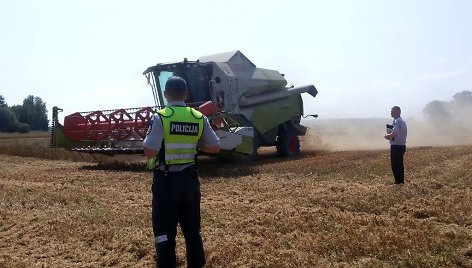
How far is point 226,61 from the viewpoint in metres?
15.4

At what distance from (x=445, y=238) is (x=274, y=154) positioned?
1334cm

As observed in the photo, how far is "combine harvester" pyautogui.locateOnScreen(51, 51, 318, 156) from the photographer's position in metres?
13.4

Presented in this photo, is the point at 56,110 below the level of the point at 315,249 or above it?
above

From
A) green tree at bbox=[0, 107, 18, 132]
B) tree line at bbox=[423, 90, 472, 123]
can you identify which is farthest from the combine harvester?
green tree at bbox=[0, 107, 18, 132]

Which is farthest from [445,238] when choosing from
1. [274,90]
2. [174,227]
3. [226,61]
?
[274,90]

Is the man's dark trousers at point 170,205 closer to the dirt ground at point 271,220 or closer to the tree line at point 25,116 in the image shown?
the dirt ground at point 271,220

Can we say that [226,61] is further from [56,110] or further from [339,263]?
[339,263]

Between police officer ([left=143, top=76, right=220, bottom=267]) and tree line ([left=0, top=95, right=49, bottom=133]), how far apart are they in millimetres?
72468

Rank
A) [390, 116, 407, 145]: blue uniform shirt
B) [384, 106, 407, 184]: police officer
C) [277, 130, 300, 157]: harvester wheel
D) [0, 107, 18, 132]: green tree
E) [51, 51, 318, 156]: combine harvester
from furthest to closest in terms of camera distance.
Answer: [0, 107, 18, 132]: green tree → [277, 130, 300, 157]: harvester wheel → [51, 51, 318, 156]: combine harvester → [390, 116, 407, 145]: blue uniform shirt → [384, 106, 407, 184]: police officer

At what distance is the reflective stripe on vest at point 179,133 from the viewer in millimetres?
4090

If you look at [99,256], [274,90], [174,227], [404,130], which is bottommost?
[99,256]

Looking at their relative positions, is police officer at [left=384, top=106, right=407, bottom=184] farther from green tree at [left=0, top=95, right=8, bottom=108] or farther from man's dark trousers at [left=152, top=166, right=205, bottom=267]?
green tree at [left=0, top=95, right=8, bottom=108]

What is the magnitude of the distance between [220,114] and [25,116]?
73893 millimetres

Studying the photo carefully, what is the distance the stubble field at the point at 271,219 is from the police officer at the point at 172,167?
855 mm
